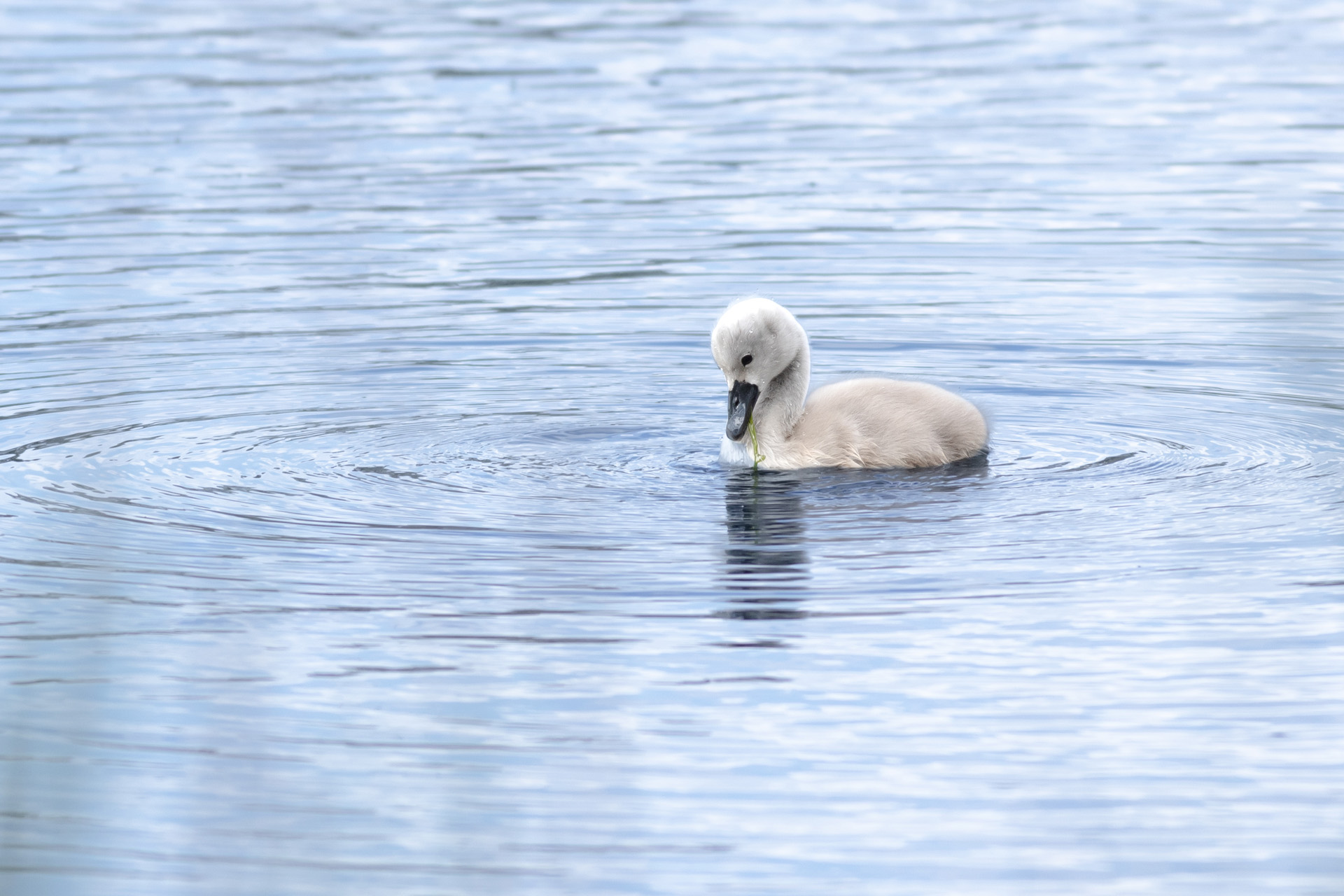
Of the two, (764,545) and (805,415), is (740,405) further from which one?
(764,545)

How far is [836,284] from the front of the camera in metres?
14.3

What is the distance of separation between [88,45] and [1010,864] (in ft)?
68.1

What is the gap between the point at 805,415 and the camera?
10289mm

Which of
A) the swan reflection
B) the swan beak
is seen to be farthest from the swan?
the swan reflection

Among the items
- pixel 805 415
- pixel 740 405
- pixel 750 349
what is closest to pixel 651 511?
pixel 740 405

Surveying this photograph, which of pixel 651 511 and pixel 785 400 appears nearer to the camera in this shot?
pixel 651 511

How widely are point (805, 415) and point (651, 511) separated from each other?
55.7 inches

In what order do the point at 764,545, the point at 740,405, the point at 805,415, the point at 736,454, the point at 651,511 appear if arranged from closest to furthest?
1. the point at 764,545
2. the point at 651,511
3. the point at 740,405
4. the point at 736,454
5. the point at 805,415

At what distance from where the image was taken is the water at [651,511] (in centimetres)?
593

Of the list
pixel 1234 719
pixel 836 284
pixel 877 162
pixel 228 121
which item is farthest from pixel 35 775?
pixel 228 121

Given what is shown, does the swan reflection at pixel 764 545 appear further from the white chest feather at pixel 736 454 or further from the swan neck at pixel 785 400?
the swan neck at pixel 785 400

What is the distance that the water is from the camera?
5.93m

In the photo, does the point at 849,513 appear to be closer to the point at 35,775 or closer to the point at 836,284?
the point at 35,775

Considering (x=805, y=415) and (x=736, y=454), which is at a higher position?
(x=805, y=415)
